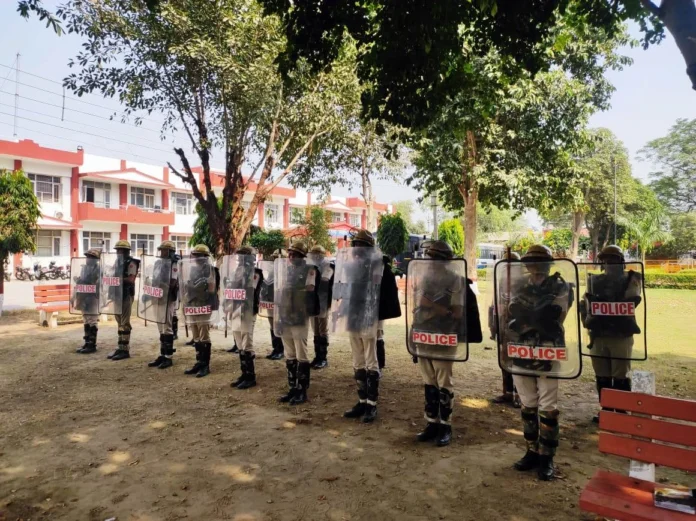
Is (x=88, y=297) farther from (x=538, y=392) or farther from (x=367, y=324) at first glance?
(x=538, y=392)

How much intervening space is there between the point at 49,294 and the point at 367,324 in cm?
983

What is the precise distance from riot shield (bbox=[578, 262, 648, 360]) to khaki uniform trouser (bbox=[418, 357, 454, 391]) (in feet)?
5.08

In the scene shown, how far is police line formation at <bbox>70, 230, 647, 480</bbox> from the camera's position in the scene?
12.7ft

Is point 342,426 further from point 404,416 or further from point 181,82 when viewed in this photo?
point 181,82

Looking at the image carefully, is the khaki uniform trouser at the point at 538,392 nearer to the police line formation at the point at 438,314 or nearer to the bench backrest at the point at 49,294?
the police line formation at the point at 438,314

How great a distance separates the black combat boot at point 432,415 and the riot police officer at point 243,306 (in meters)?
2.77

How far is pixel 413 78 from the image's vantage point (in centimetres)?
507

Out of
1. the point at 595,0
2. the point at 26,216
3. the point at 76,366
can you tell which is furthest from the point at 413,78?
the point at 26,216

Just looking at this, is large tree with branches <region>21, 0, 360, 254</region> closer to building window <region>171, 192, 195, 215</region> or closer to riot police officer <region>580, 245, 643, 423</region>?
riot police officer <region>580, 245, 643, 423</region>

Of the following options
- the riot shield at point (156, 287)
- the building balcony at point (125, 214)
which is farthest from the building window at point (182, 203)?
the riot shield at point (156, 287)

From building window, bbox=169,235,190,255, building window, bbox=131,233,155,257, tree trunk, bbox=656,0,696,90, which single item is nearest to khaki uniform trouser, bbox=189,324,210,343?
tree trunk, bbox=656,0,696,90

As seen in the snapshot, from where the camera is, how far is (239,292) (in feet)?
21.5

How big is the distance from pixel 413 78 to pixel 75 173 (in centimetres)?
3103

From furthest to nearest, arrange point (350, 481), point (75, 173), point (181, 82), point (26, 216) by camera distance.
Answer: point (75, 173), point (26, 216), point (181, 82), point (350, 481)
